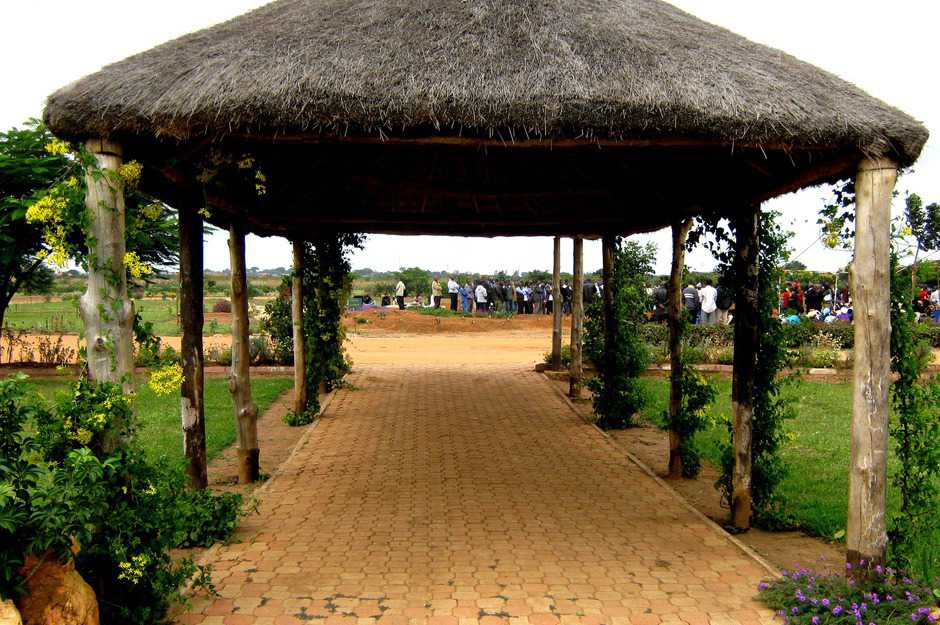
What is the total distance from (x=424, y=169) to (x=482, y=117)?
14.7 ft

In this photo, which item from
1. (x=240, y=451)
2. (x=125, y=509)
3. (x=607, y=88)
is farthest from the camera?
(x=240, y=451)

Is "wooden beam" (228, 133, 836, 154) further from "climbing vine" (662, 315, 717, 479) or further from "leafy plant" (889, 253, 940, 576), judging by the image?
"climbing vine" (662, 315, 717, 479)

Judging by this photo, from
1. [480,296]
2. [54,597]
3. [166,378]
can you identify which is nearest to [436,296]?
[480,296]

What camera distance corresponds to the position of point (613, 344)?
32.3 ft

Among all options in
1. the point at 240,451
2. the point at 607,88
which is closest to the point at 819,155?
the point at 607,88

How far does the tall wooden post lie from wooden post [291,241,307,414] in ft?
13.7

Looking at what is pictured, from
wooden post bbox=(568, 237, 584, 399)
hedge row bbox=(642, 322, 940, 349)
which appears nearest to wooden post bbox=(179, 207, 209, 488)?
wooden post bbox=(568, 237, 584, 399)

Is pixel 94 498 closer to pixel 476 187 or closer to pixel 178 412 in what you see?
pixel 476 187

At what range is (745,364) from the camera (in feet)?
19.9

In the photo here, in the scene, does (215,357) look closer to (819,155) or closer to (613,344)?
(613,344)

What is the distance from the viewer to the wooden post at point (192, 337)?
20.3 ft

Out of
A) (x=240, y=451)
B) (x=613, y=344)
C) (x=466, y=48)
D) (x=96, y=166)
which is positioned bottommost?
(x=240, y=451)

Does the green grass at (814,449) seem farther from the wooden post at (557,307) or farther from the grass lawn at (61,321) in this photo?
the grass lawn at (61,321)

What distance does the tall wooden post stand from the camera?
9859mm
